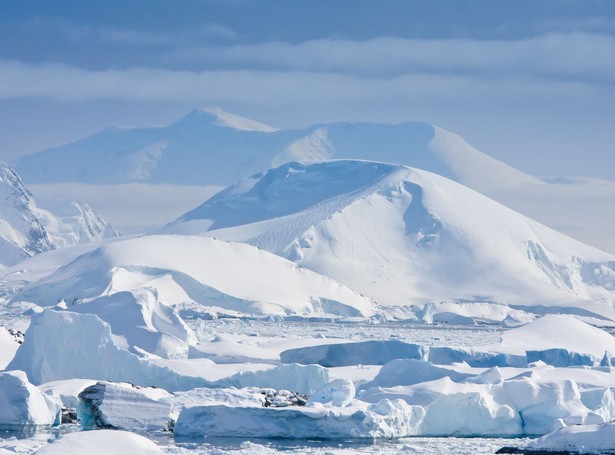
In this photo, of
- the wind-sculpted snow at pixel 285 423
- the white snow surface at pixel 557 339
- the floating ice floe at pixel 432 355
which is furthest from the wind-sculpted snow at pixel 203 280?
the wind-sculpted snow at pixel 285 423

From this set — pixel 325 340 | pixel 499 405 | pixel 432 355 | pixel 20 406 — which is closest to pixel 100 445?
pixel 20 406

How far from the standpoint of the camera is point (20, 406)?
60.5ft

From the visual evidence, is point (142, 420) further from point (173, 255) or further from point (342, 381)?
point (173, 255)

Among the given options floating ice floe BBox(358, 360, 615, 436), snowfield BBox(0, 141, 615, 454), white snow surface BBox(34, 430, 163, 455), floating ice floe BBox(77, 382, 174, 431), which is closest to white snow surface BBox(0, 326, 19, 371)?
snowfield BBox(0, 141, 615, 454)

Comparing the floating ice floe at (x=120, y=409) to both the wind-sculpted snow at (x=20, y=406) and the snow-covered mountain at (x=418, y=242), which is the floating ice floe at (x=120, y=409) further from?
the snow-covered mountain at (x=418, y=242)

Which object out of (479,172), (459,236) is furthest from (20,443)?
(479,172)

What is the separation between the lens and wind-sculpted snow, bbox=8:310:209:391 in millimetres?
22922

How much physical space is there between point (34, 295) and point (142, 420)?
53580 mm

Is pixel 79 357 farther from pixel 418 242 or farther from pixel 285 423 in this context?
pixel 418 242

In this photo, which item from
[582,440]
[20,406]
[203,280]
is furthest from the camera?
[203,280]

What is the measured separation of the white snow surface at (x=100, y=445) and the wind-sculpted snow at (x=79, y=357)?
461 inches

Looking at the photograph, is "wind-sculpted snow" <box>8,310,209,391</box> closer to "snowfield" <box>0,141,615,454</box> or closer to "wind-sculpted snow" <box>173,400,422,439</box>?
"snowfield" <box>0,141,615,454</box>

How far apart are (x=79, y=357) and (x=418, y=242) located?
80.9 meters

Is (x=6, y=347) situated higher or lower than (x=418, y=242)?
lower
